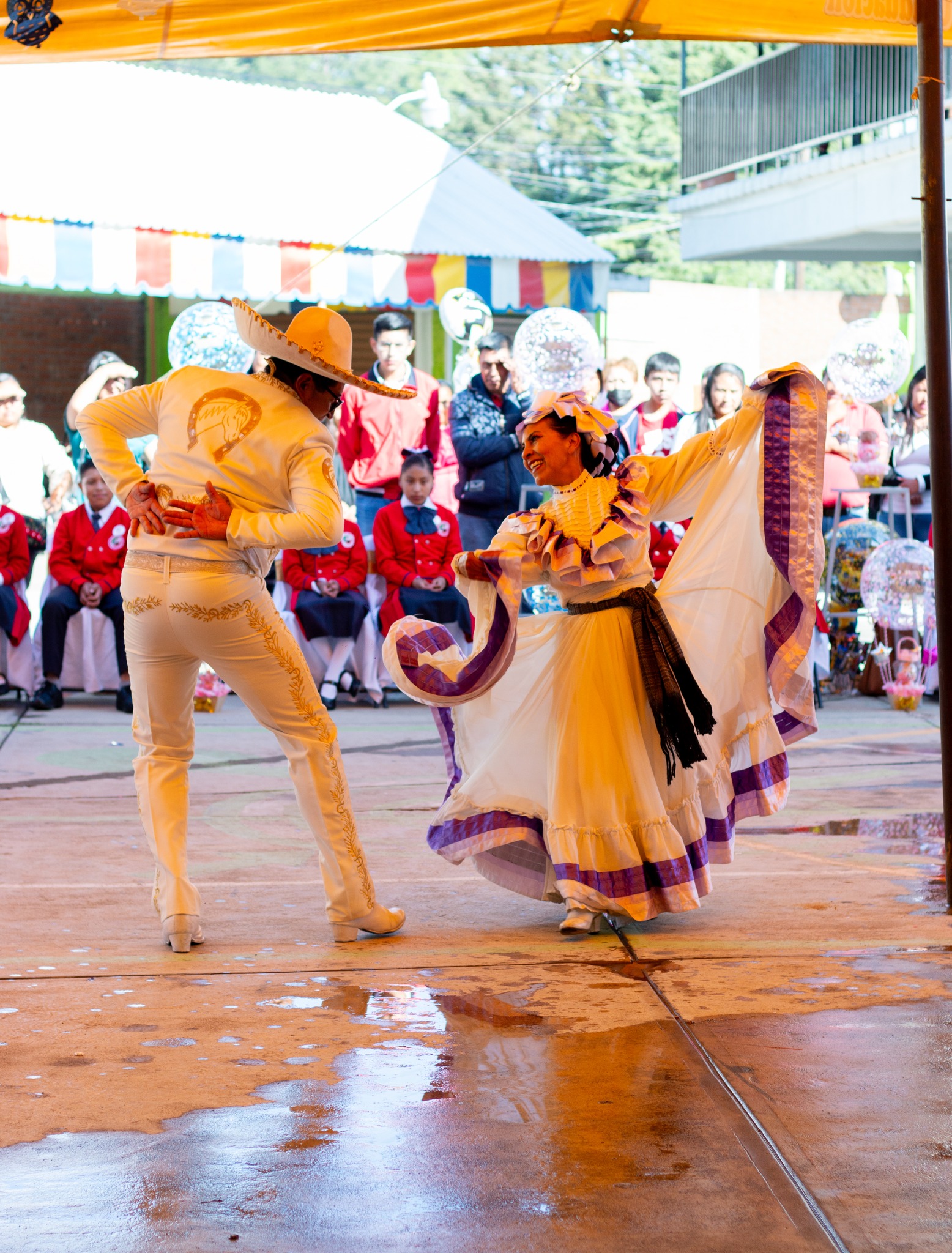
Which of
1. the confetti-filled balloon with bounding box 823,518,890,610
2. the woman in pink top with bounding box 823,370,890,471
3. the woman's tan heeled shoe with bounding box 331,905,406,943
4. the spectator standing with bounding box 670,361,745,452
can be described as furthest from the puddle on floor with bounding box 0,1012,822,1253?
the woman in pink top with bounding box 823,370,890,471

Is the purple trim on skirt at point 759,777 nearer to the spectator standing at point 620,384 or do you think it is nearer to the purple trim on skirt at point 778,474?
the purple trim on skirt at point 778,474

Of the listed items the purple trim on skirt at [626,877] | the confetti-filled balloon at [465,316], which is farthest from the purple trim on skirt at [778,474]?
the confetti-filled balloon at [465,316]

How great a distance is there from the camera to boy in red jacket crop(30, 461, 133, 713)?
914 cm

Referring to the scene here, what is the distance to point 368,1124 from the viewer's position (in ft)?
9.82

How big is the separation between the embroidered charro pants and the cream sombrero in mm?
566

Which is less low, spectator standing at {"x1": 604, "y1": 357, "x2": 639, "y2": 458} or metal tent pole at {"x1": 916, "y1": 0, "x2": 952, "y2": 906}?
spectator standing at {"x1": 604, "y1": 357, "x2": 639, "y2": 458}

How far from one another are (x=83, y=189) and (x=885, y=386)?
607 centimetres

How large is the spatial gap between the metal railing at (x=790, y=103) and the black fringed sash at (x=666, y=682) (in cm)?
1233

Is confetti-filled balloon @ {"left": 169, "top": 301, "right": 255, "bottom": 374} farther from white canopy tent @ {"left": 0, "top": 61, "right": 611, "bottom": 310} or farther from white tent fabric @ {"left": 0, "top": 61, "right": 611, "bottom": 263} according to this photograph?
white tent fabric @ {"left": 0, "top": 61, "right": 611, "bottom": 263}

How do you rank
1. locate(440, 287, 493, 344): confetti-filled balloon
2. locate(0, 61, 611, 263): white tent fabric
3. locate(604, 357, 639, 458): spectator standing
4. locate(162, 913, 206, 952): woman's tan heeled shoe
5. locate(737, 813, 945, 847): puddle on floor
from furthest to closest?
locate(440, 287, 493, 344): confetti-filled balloon
locate(0, 61, 611, 263): white tent fabric
locate(604, 357, 639, 458): spectator standing
locate(737, 813, 945, 847): puddle on floor
locate(162, 913, 206, 952): woman's tan heeled shoe

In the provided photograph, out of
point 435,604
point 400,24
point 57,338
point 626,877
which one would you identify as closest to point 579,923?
point 626,877

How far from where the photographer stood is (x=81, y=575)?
926cm

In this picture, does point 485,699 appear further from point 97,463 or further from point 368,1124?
point 368,1124

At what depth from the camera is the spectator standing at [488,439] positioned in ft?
30.9
